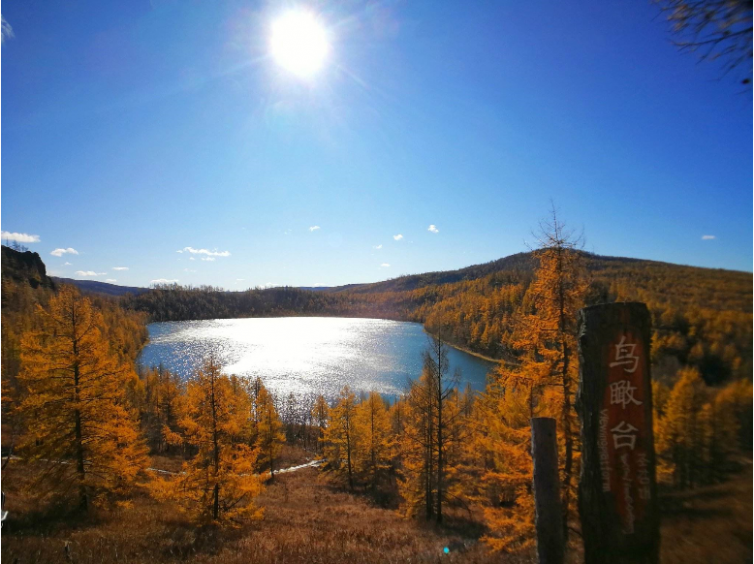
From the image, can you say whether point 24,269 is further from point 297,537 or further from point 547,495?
point 547,495

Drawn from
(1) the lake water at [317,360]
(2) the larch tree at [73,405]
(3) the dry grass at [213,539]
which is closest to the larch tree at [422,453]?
(3) the dry grass at [213,539]

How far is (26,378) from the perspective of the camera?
10.5 meters

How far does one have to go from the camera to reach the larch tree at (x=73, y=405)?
10.9 meters

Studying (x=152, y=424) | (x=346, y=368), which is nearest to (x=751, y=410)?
(x=152, y=424)

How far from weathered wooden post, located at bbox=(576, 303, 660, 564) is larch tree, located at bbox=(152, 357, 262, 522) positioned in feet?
38.4

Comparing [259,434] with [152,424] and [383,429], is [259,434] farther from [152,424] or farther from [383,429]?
[152,424]

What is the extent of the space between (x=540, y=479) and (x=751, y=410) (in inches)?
110

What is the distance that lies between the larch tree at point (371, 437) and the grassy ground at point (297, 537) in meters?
7.46

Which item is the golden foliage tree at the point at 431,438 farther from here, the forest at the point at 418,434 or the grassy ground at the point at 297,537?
the grassy ground at the point at 297,537

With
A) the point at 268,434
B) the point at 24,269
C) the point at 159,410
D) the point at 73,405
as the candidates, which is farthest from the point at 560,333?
the point at 24,269

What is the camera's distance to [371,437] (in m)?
23.4

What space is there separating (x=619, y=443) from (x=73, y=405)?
563 inches

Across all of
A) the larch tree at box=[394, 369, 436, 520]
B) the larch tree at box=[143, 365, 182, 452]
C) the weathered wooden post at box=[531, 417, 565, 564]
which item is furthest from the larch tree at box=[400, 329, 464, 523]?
the larch tree at box=[143, 365, 182, 452]

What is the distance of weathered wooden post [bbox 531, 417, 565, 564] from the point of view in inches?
130
